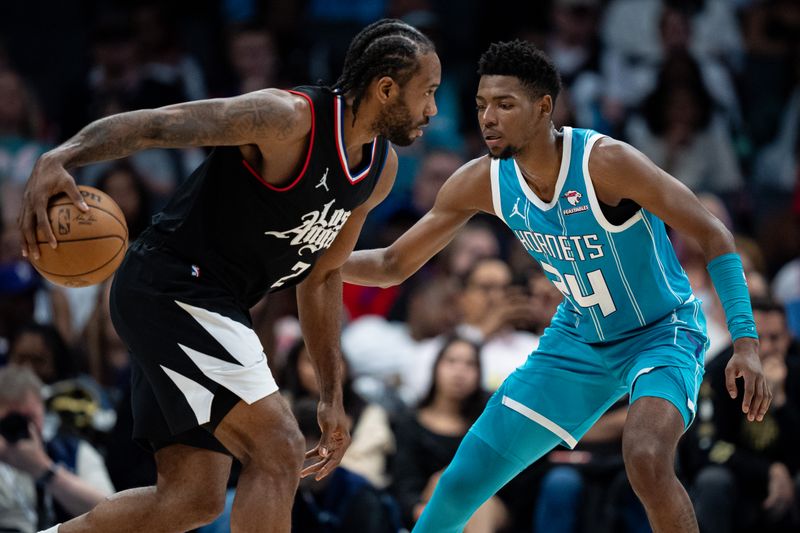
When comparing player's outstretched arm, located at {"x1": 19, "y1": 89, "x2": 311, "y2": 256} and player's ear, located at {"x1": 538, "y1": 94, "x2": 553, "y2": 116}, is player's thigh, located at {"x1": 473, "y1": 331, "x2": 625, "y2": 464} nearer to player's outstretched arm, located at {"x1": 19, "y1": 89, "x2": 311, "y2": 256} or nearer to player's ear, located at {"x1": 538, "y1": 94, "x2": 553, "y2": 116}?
player's ear, located at {"x1": 538, "y1": 94, "x2": 553, "y2": 116}

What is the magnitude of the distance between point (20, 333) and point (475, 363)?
9.69 feet

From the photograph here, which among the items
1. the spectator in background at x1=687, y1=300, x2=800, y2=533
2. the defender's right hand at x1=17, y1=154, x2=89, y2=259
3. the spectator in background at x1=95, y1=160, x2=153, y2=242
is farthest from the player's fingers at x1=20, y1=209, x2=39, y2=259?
the spectator in background at x1=95, y1=160, x2=153, y2=242

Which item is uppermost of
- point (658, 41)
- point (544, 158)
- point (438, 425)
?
point (658, 41)

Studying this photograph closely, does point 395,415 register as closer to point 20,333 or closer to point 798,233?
point 20,333

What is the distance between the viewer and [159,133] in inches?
171

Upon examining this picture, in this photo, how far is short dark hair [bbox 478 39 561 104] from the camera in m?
5.17

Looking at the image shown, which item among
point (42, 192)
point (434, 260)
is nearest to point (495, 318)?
point (434, 260)

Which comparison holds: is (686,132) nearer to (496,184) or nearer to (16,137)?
(496,184)

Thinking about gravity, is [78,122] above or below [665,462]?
above

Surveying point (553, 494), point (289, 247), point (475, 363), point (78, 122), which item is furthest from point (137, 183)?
point (289, 247)

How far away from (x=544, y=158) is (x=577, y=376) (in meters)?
0.92

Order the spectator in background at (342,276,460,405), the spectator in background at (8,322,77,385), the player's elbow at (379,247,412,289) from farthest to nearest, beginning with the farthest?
the spectator in background at (342,276,460,405) < the spectator in background at (8,322,77,385) < the player's elbow at (379,247,412,289)

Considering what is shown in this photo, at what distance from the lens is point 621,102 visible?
10562 mm

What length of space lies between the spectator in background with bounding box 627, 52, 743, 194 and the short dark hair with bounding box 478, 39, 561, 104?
512 centimetres
